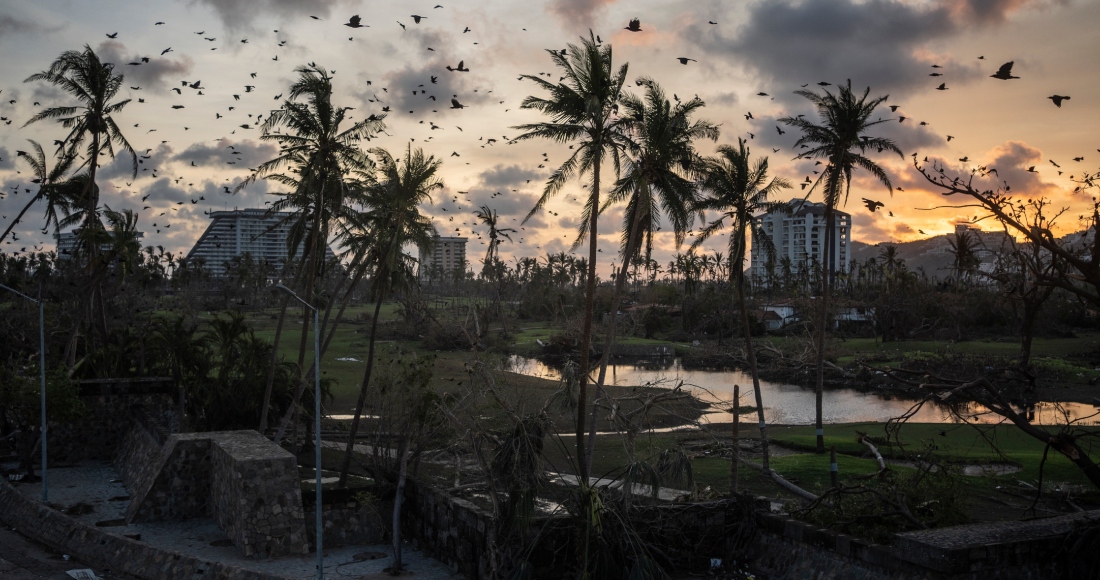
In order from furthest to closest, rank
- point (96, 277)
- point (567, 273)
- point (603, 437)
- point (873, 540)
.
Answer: point (567, 273) < point (603, 437) < point (96, 277) < point (873, 540)

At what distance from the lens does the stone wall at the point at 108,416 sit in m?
33.3

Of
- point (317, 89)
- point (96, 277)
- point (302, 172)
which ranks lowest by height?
point (96, 277)

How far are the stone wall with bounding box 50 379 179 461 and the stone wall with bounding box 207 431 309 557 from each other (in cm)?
1163

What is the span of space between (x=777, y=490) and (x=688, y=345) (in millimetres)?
60248

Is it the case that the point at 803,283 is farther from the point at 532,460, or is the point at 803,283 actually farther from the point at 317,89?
the point at 532,460

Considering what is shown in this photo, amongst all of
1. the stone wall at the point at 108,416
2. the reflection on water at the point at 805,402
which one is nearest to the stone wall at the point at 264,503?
the stone wall at the point at 108,416

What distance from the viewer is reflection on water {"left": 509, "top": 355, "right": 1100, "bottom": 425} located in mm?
47000

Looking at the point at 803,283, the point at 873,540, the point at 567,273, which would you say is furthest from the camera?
the point at 567,273

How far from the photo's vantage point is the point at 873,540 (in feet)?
57.1

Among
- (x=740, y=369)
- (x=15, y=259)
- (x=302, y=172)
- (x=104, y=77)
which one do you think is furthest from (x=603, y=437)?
(x=15, y=259)

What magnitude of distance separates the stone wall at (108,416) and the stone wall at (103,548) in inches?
222

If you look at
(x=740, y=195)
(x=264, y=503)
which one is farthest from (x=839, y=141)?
(x=264, y=503)

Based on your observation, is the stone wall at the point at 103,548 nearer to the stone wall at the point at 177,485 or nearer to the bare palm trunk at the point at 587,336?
the stone wall at the point at 177,485

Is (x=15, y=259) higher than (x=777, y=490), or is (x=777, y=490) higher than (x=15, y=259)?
(x=15, y=259)
